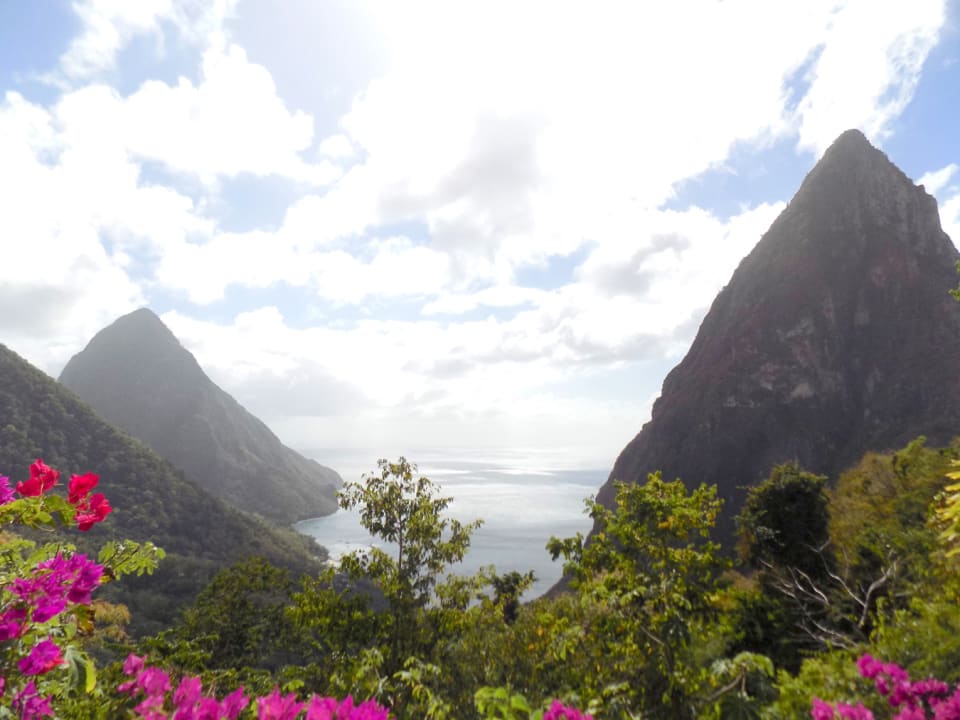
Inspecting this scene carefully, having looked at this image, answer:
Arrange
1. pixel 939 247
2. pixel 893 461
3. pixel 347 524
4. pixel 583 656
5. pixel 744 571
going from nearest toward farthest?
pixel 583 656, pixel 893 461, pixel 744 571, pixel 939 247, pixel 347 524

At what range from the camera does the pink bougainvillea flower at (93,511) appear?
207 centimetres

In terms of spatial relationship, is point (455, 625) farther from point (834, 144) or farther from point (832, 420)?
point (834, 144)

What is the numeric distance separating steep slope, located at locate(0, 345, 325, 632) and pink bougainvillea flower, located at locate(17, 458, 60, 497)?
73.8m

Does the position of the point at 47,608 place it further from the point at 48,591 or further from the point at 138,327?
the point at 138,327

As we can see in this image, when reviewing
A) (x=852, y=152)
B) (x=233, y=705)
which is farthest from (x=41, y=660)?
(x=852, y=152)

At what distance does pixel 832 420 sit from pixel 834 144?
50398 mm

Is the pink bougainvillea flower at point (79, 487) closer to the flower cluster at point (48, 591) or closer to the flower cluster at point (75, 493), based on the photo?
the flower cluster at point (75, 493)

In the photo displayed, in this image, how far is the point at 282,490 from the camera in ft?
479

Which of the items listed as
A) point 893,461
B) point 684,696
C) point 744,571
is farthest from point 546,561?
point 684,696

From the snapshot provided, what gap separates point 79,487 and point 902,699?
4413 millimetres

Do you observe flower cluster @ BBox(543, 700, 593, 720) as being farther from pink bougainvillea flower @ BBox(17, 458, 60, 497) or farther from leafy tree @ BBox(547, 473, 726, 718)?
leafy tree @ BBox(547, 473, 726, 718)

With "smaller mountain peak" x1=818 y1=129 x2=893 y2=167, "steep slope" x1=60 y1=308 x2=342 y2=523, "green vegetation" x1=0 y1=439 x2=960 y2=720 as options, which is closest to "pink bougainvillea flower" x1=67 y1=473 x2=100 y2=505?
"green vegetation" x1=0 y1=439 x2=960 y2=720

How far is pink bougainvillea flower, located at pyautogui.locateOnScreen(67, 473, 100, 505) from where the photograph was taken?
2137 millimetres

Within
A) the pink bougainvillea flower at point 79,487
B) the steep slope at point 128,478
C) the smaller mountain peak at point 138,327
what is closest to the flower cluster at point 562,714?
the pink bougainvillea flower at point 79,487
